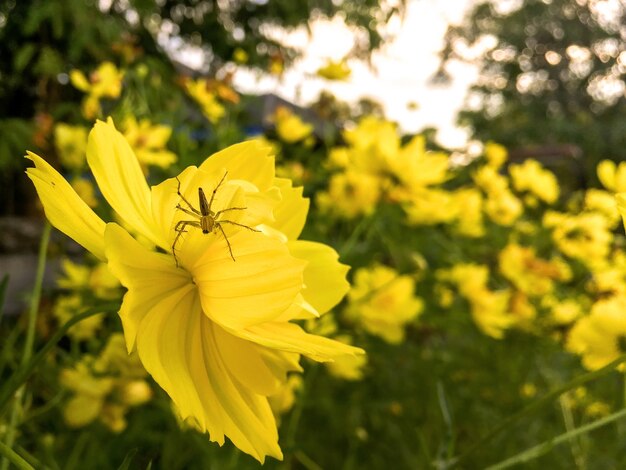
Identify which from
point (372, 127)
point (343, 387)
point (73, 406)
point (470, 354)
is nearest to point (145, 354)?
point (73, 406)

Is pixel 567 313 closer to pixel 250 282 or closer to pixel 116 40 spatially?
pixel 250 282

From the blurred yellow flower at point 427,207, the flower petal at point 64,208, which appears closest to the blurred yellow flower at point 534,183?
the blurred yellow flower at point 427,207

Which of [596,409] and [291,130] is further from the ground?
[291,130]

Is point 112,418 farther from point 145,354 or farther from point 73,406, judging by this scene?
point 145,354

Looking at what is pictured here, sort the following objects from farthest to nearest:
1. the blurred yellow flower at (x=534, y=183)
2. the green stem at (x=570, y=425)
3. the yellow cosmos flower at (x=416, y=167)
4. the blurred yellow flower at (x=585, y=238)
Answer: the blurred yellow flower at (x=534, y=183) < the blurred yellow flower at (x=585, y=238) < the yellow cosmos flower at (x=416, y=167) < the green stem at (x=570, y=425)

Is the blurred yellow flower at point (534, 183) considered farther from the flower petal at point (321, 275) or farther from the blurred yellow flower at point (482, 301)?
the flower petal at point (321, 275)

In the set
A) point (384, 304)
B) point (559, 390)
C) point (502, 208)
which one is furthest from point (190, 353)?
point (502, 208)
